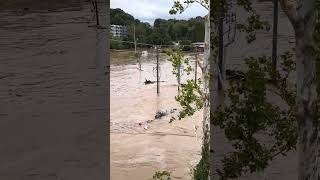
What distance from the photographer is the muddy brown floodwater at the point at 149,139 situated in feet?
29.8

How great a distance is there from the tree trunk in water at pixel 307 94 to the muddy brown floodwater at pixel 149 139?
5901 millimetres

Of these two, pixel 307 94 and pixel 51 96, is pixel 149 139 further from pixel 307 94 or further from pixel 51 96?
pixel 307 94

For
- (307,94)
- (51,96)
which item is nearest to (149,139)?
(51,96)

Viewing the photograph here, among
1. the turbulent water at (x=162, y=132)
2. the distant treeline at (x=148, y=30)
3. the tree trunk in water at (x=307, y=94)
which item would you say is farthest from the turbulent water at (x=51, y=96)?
the distant treeline at (x=148, y=30)

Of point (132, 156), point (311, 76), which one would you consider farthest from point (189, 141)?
point (311, 76)

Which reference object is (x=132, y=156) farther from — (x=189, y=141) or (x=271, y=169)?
(x=271, y=169)

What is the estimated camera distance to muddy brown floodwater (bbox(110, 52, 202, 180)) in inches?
358

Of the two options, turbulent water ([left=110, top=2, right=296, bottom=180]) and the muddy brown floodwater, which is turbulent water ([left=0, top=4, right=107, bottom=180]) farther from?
the muddy brown floodwater

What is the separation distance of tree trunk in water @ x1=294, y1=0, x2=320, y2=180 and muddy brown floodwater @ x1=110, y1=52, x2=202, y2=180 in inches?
232

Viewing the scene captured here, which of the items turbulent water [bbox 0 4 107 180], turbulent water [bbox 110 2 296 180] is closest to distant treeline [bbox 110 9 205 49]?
turbulent water [bbox 110 2 296 180]

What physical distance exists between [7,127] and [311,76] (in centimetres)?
216

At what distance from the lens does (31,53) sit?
11.9 feet

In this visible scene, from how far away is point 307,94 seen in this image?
232 centimetres

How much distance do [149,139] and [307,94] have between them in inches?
364
